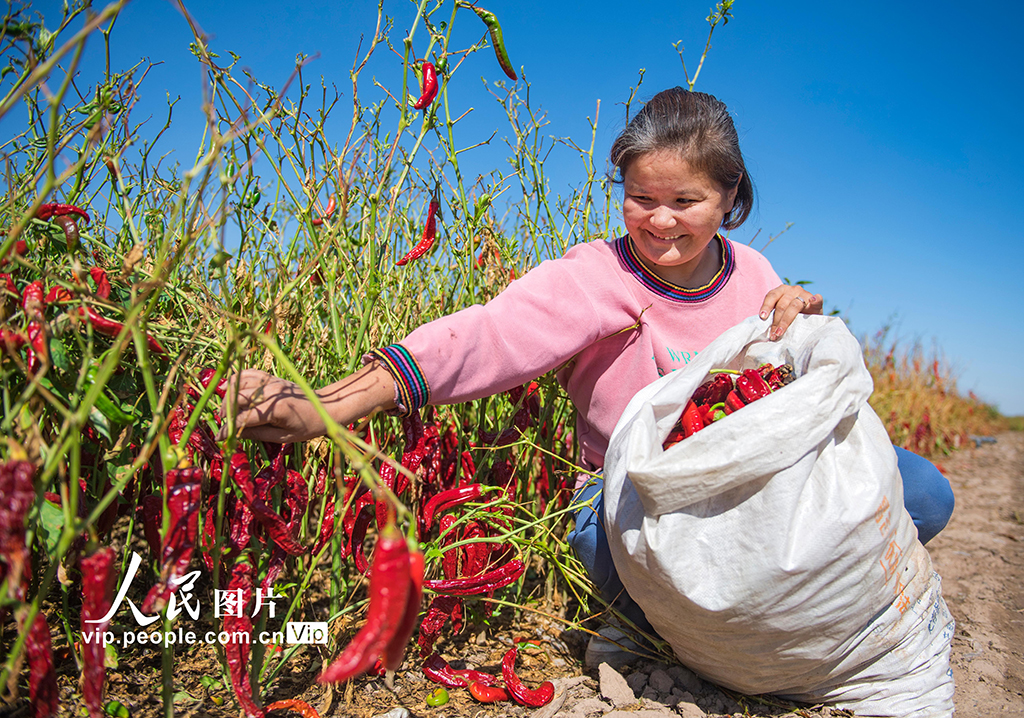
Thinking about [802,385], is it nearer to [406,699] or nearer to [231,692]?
[406,699]

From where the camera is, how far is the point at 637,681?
1.51 metres

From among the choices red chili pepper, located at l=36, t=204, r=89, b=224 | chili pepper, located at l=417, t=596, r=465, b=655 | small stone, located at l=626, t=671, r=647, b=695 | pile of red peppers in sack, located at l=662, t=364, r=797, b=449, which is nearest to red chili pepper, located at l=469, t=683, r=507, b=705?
chili pepper, located at l=417, t=596, r=465, b=655

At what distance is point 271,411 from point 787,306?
46.1 inches

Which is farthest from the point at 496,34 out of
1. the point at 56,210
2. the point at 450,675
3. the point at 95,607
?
the point at 450,675

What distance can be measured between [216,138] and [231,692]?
1104 mm

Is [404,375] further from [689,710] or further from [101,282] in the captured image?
[689,710]

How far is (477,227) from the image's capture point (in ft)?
5.98

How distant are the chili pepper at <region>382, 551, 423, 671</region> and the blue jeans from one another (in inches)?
37.1

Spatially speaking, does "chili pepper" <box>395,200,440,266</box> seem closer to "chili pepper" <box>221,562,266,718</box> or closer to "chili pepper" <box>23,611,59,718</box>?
"chili pepper" <box>221,562,266,718</box>

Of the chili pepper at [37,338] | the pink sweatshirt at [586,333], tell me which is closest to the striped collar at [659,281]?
the pink sweatshirt at [586,333]

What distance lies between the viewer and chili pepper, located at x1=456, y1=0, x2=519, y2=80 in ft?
4.17

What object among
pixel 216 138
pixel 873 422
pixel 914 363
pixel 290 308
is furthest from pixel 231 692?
pixel 914 363

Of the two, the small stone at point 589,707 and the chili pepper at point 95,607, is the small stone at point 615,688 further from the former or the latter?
the chili pepper at point 95,607

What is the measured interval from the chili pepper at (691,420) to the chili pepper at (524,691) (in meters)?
0.64
